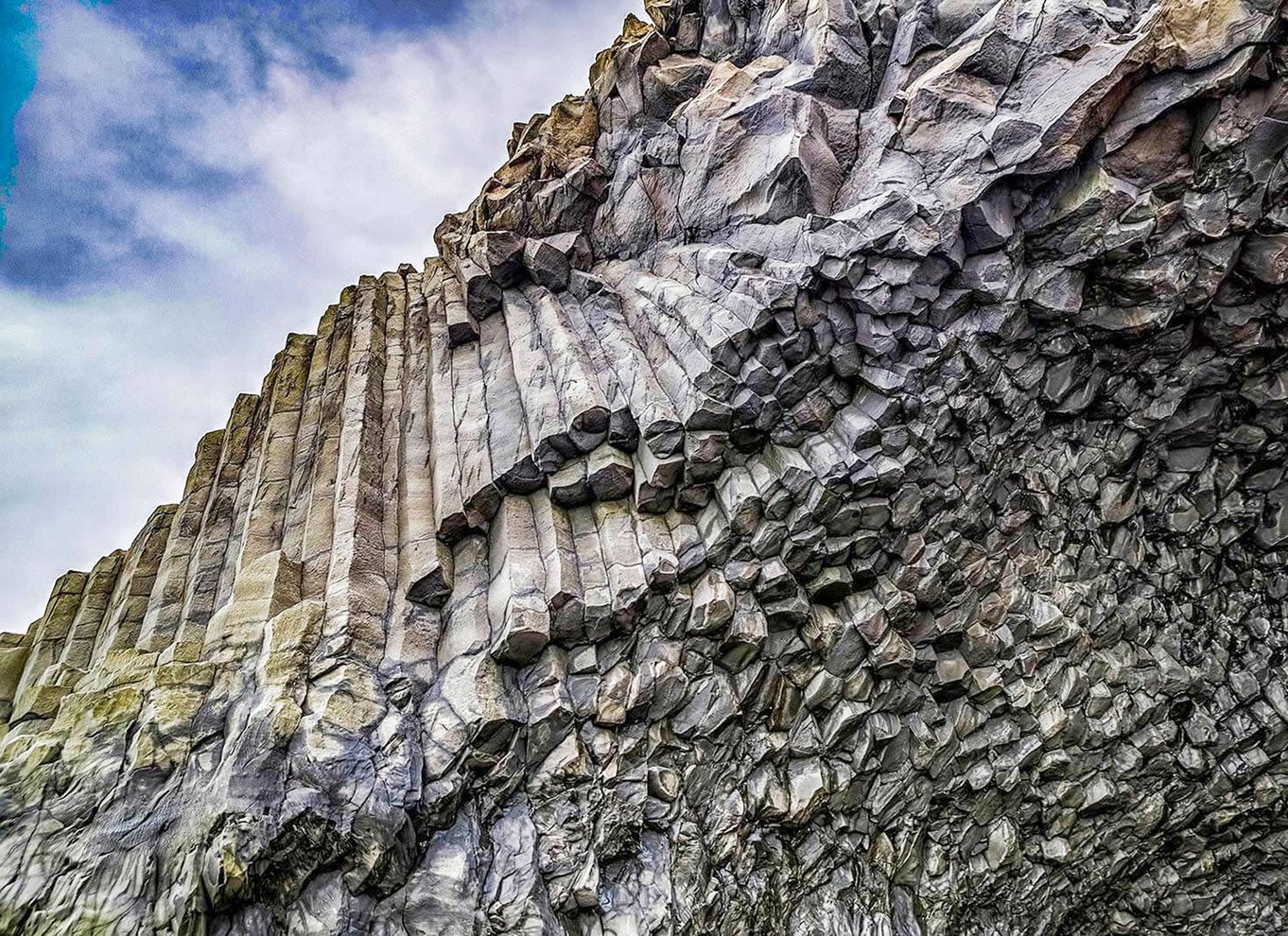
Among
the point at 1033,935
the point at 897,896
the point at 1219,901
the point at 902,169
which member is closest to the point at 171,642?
the point at 897,896

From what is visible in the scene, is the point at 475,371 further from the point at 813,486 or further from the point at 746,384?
the point at 813,486

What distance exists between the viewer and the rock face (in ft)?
25.8

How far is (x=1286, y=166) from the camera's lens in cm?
964

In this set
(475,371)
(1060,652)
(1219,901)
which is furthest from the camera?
(1219,901)

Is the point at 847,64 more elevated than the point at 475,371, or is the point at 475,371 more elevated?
the point at 847,64

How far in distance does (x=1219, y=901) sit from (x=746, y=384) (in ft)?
44.6

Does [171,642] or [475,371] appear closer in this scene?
[171,642]

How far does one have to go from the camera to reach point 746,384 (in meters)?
9.62

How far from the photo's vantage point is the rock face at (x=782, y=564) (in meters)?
7.86

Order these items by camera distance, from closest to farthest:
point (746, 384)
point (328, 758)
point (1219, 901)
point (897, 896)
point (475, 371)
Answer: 1. point (328, 758)
2. point (746, 384)
3. point (897, 896)
4. point (475, 371)
5. point (1219, 901)

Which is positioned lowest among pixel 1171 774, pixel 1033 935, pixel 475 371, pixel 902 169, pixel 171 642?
Result: pixel 1033 935

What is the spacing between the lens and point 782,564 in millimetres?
9867

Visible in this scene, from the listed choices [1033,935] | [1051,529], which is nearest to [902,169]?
[1051,529]

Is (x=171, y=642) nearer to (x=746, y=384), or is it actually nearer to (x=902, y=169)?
(x=746, y=384)
